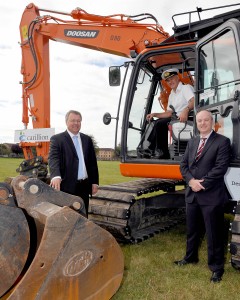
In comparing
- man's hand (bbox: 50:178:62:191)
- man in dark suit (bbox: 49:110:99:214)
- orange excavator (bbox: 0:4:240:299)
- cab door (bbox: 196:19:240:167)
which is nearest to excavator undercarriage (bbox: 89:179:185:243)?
orange excavator (bbox: 0:4:240:299)

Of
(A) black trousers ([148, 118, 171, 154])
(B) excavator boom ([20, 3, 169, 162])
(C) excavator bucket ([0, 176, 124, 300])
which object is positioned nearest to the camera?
(C) excavator bucket ([0, 176, 124, 300])

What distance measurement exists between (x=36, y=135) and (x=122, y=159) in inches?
108

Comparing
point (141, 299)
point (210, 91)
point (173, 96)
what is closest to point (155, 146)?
point (173, 96)

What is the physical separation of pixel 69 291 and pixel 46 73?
6128 mm

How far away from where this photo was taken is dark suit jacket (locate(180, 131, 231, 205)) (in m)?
3.86

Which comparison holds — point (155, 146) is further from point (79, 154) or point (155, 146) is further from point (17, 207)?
point (17, 207)

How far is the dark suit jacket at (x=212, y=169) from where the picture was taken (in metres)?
3.86

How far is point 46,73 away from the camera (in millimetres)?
7980

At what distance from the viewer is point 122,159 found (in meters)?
5.58

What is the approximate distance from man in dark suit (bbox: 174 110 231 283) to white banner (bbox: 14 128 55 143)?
415 cm

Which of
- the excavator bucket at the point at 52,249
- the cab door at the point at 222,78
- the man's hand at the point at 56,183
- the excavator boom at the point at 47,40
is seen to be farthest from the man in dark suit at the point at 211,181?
the excavator boom at the point at 47,40

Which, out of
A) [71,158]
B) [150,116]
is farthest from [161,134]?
[71,158]

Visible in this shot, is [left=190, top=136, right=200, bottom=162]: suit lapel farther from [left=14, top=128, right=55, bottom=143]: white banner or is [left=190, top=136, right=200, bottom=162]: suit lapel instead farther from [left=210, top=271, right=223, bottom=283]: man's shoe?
[left=14, top=128, right=55, bottom=143]: white banner

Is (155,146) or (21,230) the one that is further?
(155,146)
